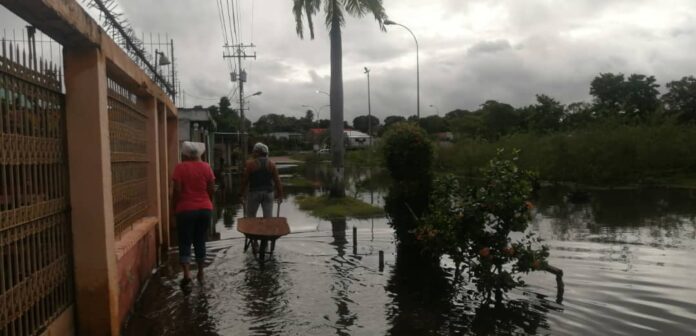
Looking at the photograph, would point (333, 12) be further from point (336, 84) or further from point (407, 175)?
point (407, 175)

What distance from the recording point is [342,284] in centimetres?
730

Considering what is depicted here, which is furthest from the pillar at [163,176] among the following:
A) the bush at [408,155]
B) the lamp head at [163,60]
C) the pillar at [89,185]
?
the pillar at [89,185]

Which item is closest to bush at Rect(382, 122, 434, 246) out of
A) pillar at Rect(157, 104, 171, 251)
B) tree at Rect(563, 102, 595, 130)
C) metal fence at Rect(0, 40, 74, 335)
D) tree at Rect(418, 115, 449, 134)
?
pillar at Rect(157, 104, 171, 251)

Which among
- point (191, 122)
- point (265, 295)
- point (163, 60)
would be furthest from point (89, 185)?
point (191, 122)

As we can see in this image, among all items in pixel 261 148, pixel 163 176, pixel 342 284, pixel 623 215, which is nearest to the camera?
pixel 342 284

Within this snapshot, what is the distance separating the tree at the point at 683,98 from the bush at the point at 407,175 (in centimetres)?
4767

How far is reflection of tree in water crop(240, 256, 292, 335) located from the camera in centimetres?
560

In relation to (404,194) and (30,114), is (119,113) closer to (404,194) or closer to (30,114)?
(30,114)

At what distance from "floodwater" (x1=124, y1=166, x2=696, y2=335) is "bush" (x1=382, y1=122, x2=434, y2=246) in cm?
54

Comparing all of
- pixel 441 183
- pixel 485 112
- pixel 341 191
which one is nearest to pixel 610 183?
pixel 341 191

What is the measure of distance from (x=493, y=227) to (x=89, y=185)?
13.3ft

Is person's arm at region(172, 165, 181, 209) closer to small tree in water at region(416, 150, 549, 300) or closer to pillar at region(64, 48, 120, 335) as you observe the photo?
pillar at region(64, 48, 120, 335)

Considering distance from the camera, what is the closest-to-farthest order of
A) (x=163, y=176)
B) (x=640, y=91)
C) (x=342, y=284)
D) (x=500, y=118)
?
(x=342, y=284) → (x=163, y=176) → (x=640, y=91) → (x=500, y=118)

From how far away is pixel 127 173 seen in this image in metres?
6.79
